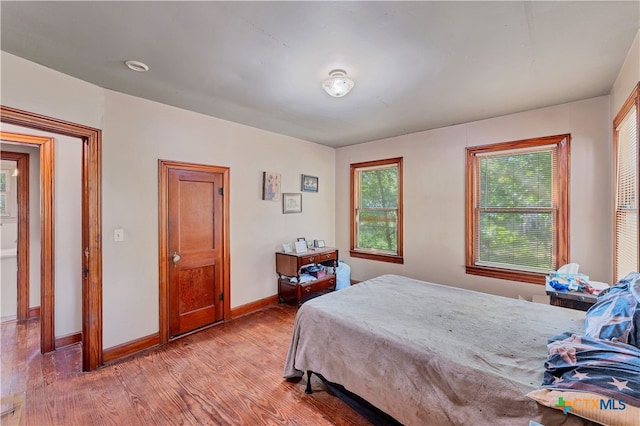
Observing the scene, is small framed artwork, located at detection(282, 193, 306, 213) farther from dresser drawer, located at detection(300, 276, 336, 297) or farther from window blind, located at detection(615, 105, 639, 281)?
window blind, located at detection(615, 105, 639, 281)

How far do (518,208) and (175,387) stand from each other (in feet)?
13.0

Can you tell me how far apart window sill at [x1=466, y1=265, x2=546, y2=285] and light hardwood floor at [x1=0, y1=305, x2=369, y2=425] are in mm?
2493

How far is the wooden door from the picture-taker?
3.06m

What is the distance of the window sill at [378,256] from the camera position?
14.3 ft

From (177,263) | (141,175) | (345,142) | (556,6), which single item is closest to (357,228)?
(345,142)

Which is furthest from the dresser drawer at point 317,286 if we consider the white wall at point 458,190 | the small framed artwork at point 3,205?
the small framed artwork at point 3,205

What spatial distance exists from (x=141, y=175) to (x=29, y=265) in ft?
6.91

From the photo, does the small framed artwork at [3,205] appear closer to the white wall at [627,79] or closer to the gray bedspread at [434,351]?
the gray bedspread at [434,351]

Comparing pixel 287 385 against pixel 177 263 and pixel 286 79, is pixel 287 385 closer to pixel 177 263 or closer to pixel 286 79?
pixel 177 263

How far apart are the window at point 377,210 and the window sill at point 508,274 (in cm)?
Answer: 104

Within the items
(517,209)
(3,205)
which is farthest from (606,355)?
(3,205)

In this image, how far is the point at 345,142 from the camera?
4.70m

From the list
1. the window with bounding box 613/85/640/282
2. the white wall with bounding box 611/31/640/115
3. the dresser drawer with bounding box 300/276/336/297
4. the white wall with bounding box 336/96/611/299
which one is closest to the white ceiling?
the white wall with bounding box 611/31/640/115

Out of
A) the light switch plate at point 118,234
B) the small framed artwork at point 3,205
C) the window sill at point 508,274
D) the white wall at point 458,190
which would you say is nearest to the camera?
the light switch plate at point 118,234
